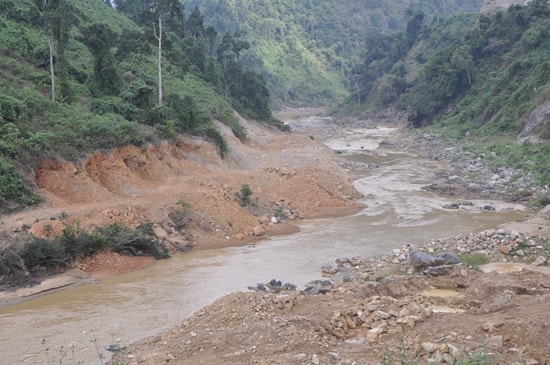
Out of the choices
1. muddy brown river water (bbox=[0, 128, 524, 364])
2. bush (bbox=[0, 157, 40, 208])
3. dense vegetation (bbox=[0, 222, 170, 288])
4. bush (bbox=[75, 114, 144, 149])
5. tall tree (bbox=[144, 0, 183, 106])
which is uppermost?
tall tree (bbox=[144, 0, 183, 106])

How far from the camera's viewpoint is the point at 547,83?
40031 millimetres

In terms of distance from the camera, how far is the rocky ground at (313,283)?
351 inches

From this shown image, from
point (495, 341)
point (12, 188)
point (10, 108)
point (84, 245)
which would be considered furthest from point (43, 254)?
point (495, 341)

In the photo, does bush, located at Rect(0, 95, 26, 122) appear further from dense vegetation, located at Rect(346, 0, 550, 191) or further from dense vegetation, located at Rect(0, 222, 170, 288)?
dense vegetation, located at Rect(346, 0, 550, 191)

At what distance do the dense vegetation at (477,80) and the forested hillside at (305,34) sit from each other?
65.7 ft

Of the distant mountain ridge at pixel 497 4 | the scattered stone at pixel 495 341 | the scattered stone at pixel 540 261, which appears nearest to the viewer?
the scattered stone at pixel 495 341

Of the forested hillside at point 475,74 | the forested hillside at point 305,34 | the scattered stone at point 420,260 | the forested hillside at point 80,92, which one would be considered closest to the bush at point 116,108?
the forested hillside at point 80,92

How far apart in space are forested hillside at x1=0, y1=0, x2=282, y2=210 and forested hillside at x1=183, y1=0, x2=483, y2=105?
64.8 m

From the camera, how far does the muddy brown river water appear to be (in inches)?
441

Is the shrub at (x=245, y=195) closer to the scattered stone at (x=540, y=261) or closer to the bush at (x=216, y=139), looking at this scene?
the bush at (x=216, y=139)

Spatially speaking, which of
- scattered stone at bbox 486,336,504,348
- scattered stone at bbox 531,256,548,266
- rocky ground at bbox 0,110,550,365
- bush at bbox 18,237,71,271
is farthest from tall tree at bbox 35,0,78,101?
scattered stone at bbox 486,336,504,348

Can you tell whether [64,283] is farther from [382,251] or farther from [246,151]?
[246,151]

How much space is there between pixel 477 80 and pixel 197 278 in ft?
168

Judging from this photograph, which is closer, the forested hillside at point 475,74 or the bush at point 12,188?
the bush at point 12,188
